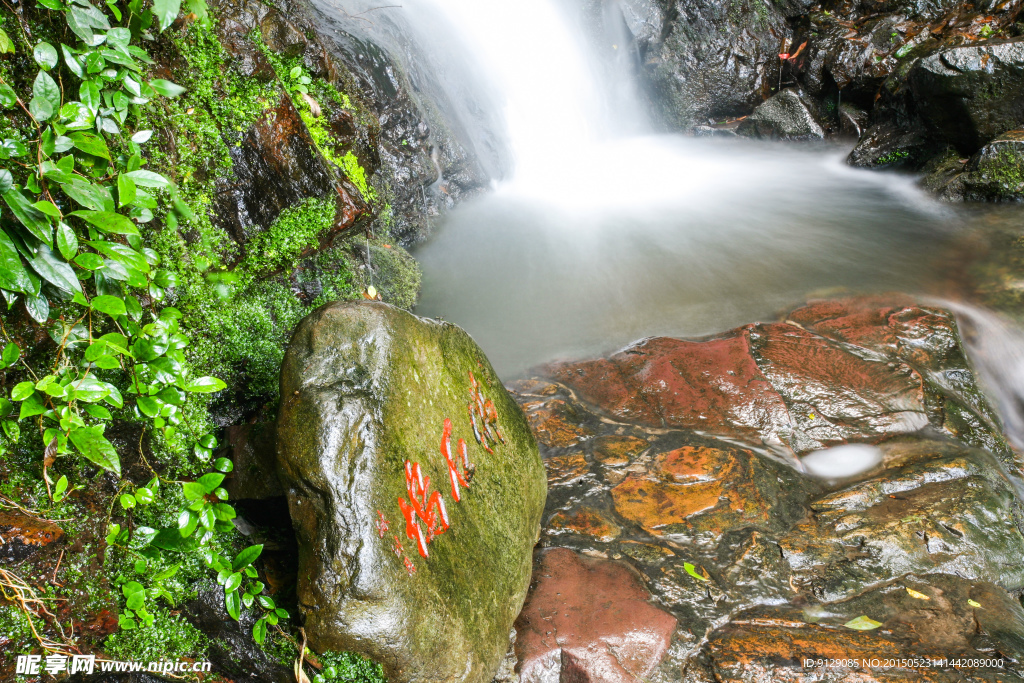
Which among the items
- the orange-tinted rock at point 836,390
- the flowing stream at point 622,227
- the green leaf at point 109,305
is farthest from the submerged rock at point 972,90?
the green leaf at point 109,305

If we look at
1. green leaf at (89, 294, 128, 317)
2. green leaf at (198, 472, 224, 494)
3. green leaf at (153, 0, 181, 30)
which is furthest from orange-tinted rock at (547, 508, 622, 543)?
green leaf at (153, 0, 181, 30)

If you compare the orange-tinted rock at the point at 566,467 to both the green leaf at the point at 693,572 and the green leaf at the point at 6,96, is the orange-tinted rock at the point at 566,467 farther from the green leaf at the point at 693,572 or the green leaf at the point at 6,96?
the green leaf at the point at 6,96

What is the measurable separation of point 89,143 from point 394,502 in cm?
161

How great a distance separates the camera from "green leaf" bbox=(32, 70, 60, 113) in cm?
188

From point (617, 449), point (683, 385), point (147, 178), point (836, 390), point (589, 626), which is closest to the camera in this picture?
point (147, 178)

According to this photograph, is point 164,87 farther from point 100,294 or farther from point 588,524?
point 588,524

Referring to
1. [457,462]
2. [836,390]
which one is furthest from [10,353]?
[836,390]

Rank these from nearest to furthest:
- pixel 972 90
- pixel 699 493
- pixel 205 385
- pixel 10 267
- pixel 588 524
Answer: pixel 10 267
pixel 205 385
pixel 588 524
pixel 699 493
pixel 972 90

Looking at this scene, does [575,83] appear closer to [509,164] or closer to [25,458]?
[509,164]

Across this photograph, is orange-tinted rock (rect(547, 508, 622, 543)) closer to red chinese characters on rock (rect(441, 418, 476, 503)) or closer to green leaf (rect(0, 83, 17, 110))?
red chinese characters on rock (rect(441, 418, 476, 503))

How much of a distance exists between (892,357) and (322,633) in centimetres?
460

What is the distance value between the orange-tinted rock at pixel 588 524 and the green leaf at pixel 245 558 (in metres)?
1.62

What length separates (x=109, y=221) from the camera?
1.94 metres

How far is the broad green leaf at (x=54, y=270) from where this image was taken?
183 cm
